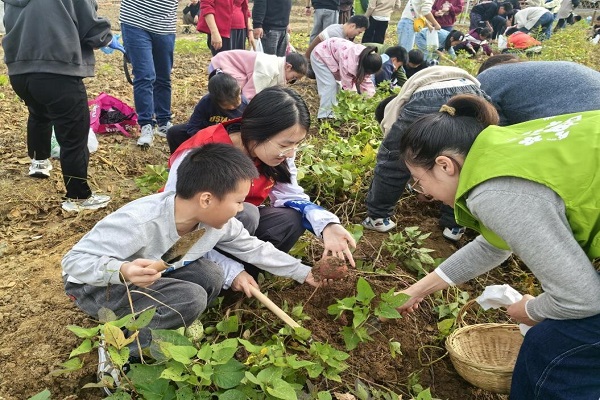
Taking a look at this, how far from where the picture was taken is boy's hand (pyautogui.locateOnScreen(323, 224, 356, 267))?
2100mm

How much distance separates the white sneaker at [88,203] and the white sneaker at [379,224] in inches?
64.6

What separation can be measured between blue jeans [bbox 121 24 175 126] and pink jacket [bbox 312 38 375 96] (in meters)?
1.66

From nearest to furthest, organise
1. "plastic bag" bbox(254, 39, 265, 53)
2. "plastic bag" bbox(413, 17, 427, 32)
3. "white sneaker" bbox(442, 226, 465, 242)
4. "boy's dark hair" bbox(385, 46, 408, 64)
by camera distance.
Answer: "white sneaker" bbox(442, 226, 465, 242) < "plastic bag" bbox(254, 39, 265, 53) < "boy's dark hair" bbox(385, 46, 408, 64) < "plastic bag" bbox(413, 17, 427, 32)

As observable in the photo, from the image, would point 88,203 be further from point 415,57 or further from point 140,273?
point 415,57

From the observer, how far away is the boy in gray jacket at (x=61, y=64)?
8.81 feet

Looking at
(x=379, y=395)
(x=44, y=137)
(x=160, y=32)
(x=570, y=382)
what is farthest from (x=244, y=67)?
(x=570, y=382)

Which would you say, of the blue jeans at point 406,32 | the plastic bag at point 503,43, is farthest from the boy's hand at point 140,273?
the plastic bag at point 503,43

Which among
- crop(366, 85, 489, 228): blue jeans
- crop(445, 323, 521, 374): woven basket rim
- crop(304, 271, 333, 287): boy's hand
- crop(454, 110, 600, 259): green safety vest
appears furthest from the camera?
crop(366, 85, 489, 228): blue jeans

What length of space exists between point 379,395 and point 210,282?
0.75 meters

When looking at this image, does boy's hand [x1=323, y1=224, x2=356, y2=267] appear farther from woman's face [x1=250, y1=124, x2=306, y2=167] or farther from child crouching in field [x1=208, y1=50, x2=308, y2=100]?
child crouching in field [x1=208, y1=50, x2=308, y2=100]

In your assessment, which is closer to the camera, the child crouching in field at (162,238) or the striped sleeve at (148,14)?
the child crouching in field at (162,238)

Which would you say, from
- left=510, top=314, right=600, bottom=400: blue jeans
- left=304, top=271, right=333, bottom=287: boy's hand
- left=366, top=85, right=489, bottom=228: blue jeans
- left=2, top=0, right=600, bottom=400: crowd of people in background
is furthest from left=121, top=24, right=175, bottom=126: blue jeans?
left=510, top=314, right=600, bottom=400: blue jeans

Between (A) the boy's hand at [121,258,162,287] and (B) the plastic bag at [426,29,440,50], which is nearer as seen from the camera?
→ (A) the boy's hand at [121,258,162,287]

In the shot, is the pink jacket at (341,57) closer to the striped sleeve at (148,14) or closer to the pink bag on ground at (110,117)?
the striped sleeve at (148,14)
